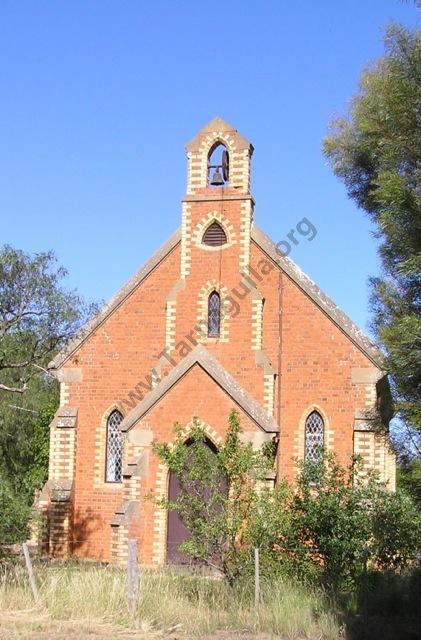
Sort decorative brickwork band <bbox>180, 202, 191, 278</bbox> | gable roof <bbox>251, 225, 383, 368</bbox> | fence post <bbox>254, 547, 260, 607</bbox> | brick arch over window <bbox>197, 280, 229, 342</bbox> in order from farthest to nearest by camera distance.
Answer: decorative brickwork band <bbox>180, 202, 191, 278</bbox> → brick arch over window <bbox>197, 280, 229, 342</bbox> → gable roof <bbox>251, 225, 383, 368</bbox> → fence post <bbox>254, 547, 260, 607</bbox>

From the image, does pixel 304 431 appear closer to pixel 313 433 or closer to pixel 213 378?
pixel 313 433

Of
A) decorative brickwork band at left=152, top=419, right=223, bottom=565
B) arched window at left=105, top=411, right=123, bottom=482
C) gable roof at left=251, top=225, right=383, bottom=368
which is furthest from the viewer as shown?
arched window at left=105, top=411, right=123, bottom=482

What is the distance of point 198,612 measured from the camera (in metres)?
13.3

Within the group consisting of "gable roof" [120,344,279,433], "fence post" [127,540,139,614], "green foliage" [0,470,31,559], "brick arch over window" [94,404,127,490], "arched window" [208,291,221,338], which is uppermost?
"arched window" [208,291,221,338]

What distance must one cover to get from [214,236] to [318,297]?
337cm

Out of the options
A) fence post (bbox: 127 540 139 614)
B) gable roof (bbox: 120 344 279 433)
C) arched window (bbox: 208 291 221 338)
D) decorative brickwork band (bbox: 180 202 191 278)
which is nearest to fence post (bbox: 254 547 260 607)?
fence post (bbox: 127 540 139 614)

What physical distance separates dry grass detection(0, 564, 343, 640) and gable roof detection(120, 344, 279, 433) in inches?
224

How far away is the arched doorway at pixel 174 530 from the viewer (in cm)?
1995

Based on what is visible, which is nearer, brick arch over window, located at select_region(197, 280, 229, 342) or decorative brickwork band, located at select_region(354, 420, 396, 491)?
decorative brickwork band, located at select_region(354, 420, 396, 491)

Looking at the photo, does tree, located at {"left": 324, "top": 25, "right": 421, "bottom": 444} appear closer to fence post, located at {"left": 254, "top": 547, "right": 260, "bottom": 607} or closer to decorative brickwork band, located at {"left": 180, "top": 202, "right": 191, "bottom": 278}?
fence post, located at {"left": 254, "top": 547, "right": 260, "bottom": 607}

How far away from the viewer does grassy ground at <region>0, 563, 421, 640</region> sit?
1237 centimetres

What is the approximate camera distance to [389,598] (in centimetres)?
1444

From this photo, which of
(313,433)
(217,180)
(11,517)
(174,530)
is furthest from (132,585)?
(217,180)

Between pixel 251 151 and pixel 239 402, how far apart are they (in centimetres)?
745
